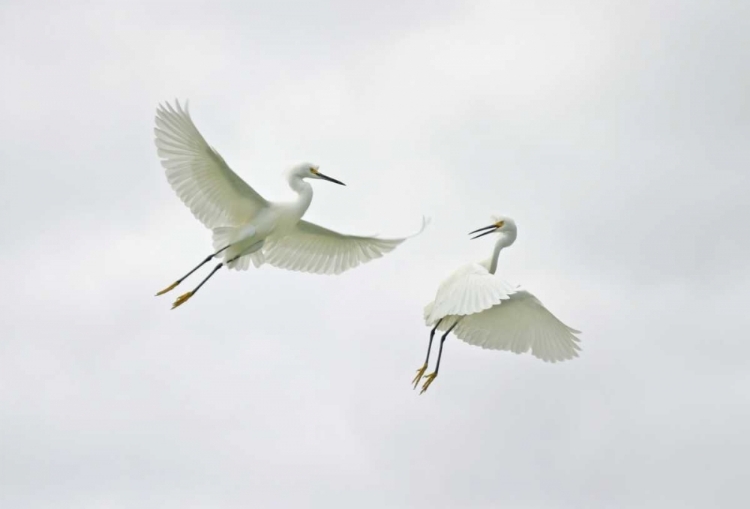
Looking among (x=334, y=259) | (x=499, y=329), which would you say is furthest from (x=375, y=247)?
(x=499, y=329)

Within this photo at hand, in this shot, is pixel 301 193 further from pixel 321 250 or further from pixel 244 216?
pixel 321 250

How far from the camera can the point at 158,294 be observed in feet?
90.0

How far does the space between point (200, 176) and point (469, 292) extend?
190 inches

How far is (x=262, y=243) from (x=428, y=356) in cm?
367

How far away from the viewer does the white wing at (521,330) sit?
29125 millimetres

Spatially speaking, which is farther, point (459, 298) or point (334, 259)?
point (334, 259)

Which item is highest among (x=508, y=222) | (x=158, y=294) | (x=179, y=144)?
(x=508, y=222)

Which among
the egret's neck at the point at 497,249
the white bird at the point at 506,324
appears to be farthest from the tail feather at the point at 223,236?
the egret's neck at the point at 497,249

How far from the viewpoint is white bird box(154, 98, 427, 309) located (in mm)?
26938

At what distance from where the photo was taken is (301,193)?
28.4 metres

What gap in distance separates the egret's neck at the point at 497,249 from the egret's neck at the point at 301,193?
3.54 m

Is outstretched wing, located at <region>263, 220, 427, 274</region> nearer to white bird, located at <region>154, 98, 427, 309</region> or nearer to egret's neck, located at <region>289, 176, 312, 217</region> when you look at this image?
white bird, located at <region>154, 98, 427, 309</region>

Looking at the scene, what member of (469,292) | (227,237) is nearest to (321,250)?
(227,237)

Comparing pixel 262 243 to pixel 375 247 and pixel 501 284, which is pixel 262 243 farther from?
pixel 501 284
